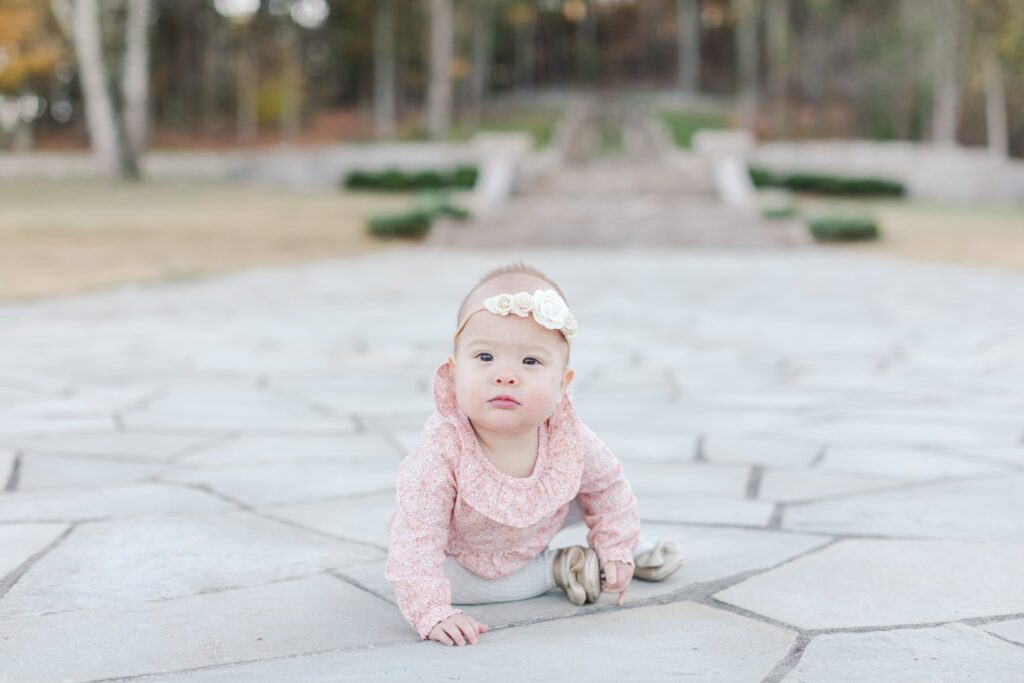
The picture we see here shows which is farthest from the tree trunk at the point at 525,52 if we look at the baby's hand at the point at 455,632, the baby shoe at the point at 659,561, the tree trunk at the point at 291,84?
the baby's hand at the point at 455,632

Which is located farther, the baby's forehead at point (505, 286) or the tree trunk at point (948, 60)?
the tree trunk at point (948, 60)

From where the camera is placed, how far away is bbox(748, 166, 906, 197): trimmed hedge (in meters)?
26.0

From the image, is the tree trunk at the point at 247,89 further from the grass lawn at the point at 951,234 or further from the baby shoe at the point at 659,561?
the baby shoe at the point at 659,561

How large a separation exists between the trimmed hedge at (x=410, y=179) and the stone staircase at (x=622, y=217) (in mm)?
2399

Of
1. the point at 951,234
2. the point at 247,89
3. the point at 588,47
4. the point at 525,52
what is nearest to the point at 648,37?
the point at 588,47

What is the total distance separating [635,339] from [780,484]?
372 centimetres

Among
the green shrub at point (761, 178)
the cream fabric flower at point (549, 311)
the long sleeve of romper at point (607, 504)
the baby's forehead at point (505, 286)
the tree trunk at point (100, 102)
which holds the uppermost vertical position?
the tree trunk at point (100, 102)

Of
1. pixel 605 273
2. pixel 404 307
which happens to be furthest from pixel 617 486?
pixel 605 273

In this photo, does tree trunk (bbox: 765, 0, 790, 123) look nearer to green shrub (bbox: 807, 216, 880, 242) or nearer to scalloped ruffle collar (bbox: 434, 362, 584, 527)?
green shrub (bbox: 807, 216, 880, 242)

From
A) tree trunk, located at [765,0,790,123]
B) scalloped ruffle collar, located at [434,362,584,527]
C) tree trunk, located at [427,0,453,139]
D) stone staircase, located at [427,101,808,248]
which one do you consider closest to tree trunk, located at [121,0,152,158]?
tree trunk, located at [427,0,453,139]

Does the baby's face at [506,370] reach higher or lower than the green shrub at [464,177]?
lower

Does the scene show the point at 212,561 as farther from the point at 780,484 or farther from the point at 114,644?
the point at 780,484

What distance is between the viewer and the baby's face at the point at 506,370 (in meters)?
2.22

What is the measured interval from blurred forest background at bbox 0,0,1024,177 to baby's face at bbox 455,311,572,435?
76.1ft
